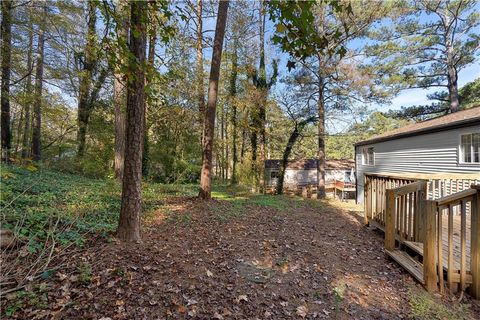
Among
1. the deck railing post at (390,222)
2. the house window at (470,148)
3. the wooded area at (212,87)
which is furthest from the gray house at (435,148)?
the deck railing post at (390,222)

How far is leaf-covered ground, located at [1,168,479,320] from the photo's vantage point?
238 centimetres

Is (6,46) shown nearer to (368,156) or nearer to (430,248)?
(430,248)

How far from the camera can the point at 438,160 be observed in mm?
9570

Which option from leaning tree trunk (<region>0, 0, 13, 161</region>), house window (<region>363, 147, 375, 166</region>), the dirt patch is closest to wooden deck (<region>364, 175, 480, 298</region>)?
the dirt patch

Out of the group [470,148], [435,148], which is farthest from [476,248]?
[435,148]

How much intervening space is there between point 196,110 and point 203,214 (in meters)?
8.33

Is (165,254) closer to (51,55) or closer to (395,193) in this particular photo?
(395,193)

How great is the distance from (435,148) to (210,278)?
10.5 m

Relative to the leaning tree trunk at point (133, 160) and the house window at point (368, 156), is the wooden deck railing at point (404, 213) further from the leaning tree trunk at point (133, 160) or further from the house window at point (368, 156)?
the house window at point (368, 156)

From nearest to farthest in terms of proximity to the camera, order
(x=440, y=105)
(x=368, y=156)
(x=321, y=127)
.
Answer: (x=368, y=156)
(x=321, y=127)
(x=440, y=105)

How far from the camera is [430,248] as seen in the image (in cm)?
302

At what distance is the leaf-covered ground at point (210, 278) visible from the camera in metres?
2.38

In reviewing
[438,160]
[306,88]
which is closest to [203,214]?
[438,160]

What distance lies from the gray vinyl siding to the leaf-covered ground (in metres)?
6.23
